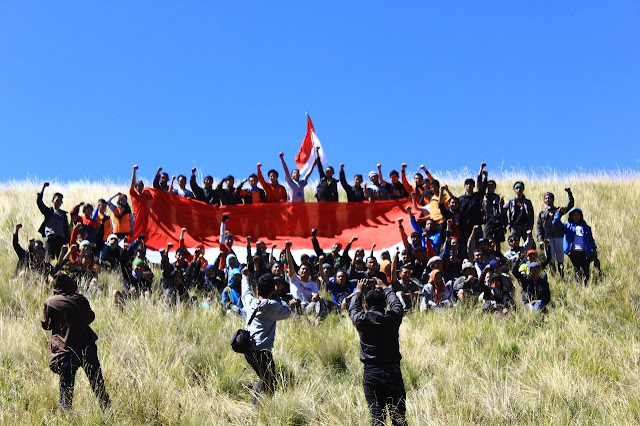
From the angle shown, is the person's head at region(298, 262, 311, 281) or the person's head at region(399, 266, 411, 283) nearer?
the person's head at region(399, 266, 411, 283)

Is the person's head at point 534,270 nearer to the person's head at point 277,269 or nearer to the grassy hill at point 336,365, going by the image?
the grassy hill at point 336,365

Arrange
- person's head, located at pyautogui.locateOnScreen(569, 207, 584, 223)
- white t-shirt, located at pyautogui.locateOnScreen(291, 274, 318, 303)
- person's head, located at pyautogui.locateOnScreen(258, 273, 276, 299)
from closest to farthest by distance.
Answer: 1. person's head, located at pyautogui.locateOnScreen(258, 273, 276, 299)
2. white t-shirt, located at pyautogui.locateOnScreen(291, 274, 318, 303)
3. person's head, located at pyautogui.locateOnScreen(569, 207, 584, 223)

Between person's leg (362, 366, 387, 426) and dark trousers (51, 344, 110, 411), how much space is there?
2.42m

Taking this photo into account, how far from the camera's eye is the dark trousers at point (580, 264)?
12.1 meters

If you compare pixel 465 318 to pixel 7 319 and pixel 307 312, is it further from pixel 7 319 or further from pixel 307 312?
pixel 7 319

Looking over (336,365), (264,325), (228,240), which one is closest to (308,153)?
(228,240)

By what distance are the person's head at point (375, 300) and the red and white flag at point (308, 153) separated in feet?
33.4

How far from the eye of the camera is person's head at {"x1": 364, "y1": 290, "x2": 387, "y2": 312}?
638 centimetres

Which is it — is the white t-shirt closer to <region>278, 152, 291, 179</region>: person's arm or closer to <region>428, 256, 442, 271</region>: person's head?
<region>428, 256, 442, 271</region>: person's head

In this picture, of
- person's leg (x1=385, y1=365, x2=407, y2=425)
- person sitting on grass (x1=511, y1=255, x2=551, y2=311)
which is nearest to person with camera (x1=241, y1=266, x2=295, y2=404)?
person's leg (x1=385, y1=365, x2=407, y2=425)

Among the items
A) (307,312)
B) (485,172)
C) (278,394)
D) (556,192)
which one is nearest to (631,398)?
(278,394)

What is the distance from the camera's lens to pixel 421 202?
1423 cm

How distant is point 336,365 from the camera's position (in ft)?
29.3

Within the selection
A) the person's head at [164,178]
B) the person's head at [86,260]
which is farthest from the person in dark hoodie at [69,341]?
the person's head at [164,178]
